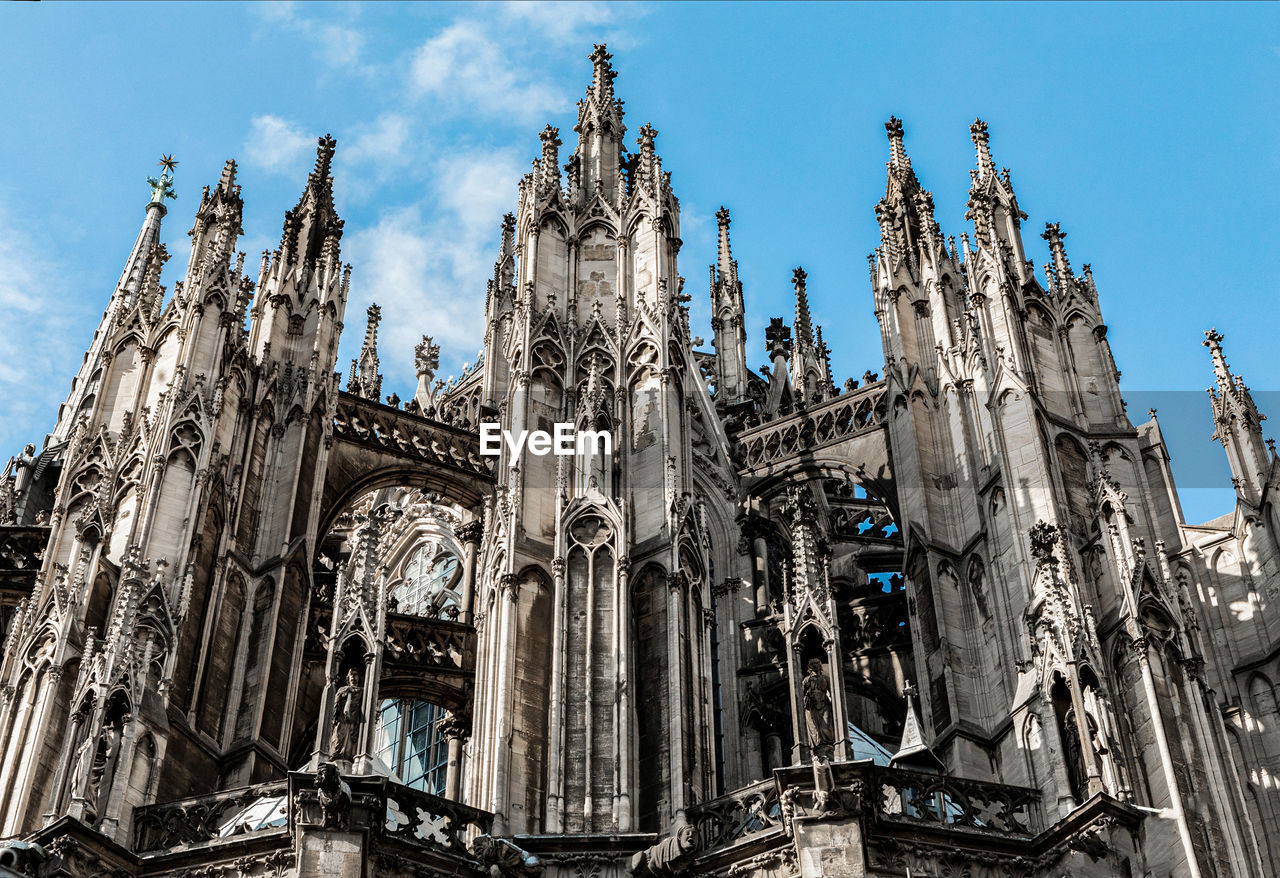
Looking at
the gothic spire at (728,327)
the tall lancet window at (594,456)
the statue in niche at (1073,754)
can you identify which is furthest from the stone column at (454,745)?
the gothic spire at (728,327)

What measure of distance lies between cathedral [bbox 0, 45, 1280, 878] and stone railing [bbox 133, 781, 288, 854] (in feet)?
0.16

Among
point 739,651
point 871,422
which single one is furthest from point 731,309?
point 739,651

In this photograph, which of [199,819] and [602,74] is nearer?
[199,819]

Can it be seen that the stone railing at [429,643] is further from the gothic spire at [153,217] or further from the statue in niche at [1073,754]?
the gothic spire at [153,217]

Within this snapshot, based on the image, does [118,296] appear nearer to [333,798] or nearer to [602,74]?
[602,74]

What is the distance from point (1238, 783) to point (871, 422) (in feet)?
46.1

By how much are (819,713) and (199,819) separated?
810 centimetres

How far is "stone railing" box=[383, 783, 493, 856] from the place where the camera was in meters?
23.5

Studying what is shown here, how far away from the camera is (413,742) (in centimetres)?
3691

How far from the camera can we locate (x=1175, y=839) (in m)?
24.1

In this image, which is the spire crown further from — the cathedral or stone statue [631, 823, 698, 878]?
stone statue [631, 823, 698, 878]

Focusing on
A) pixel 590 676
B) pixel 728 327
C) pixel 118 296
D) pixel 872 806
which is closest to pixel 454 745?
pixel 590 676

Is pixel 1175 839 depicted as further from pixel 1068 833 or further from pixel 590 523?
pixel 590 523

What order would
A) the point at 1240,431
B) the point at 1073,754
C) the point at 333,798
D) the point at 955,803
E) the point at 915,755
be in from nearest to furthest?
the point at 333,798 < the point at 955,803 < the point at 1073,754 < the point at 915,755 < the point at 1240,431
